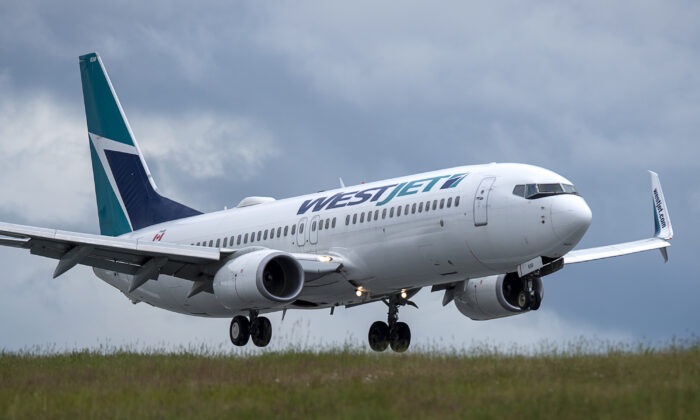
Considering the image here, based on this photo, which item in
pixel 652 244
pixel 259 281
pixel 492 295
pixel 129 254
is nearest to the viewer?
pixel 259 281

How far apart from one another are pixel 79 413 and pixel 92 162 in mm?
26204

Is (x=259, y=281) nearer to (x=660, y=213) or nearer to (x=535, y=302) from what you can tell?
(x=535, y=302)

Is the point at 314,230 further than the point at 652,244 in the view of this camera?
No

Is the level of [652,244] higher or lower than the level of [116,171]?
lower

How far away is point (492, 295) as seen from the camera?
32156 mm

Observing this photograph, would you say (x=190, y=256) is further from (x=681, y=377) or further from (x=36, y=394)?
(x=681, y=377)

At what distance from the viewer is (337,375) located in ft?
69.2

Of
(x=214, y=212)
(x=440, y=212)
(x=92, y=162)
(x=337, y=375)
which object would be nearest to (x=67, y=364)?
(x=337, y=375)

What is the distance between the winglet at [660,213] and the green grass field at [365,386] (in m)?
12.5

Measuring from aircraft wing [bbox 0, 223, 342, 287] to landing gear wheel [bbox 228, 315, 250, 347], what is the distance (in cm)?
206

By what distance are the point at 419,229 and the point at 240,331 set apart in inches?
279

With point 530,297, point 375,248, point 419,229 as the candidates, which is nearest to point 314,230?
point 375,248

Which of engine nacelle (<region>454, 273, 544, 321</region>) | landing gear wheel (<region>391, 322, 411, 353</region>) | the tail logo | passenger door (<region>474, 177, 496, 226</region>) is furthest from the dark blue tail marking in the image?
passenger door (<region>474, 177, 496, 226</region>)

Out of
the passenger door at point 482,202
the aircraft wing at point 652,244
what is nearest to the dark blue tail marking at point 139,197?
the aircraft wing at point 652,244
